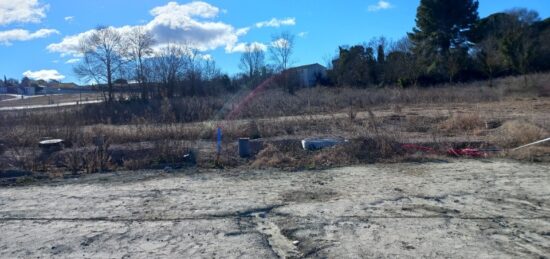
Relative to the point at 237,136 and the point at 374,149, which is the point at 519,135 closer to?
the point at 374,149

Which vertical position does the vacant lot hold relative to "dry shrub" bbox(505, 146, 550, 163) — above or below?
above

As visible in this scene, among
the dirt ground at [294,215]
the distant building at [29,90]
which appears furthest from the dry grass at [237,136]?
the distant building at [29,90]

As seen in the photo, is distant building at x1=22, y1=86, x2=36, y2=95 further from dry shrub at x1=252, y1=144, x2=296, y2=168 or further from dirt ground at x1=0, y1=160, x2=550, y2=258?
dry shrub at x1=252, y1=144, x2=296, y2=168

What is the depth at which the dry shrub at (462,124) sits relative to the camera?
49.9 ft

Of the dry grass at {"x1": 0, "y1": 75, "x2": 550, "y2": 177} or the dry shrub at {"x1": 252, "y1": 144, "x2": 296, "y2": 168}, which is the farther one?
the dry grass at {"x1": 0, "y1": 75, "x2": 550, "y2": 177}

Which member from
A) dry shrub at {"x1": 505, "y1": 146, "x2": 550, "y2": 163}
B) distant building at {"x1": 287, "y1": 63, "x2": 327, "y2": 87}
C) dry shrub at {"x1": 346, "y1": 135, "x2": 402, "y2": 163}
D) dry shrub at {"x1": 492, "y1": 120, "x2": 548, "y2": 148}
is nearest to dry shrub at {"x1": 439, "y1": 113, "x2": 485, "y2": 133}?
dry shrub at {"x1": 492, "y1": 120, "x2": 548, "y2": 148}

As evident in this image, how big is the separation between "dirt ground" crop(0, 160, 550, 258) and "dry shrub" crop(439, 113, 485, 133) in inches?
218

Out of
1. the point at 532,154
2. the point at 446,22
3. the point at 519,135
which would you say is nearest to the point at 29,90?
the point at 446,22

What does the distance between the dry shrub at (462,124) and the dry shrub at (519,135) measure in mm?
2297

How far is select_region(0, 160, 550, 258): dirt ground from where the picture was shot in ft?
17.1

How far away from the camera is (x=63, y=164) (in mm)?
12180

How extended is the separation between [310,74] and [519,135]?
166 feet

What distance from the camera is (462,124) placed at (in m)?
15.3

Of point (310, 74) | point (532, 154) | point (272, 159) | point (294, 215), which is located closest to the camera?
point (294, 215)
